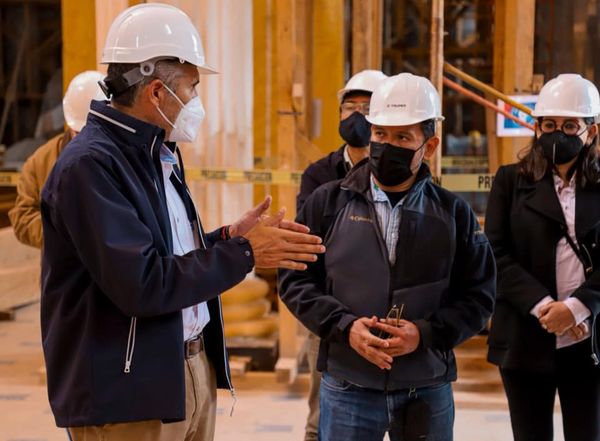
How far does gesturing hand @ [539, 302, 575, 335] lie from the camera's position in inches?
112

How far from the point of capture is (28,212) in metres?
4.48

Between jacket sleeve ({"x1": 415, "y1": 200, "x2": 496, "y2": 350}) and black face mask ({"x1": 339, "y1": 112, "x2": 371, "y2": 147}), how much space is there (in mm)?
1192

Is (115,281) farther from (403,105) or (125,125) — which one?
(403,105)

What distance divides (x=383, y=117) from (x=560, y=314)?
1005mm

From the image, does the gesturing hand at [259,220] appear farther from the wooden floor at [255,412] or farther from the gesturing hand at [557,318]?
the wooden floor at [255,412]

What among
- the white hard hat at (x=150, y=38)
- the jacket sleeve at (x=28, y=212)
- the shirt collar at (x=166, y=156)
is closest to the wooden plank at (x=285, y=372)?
the jacket sleeve at (x=28, y=212)

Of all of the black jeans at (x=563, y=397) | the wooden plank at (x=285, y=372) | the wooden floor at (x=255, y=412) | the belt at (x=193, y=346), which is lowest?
the wooden floor at (x=255, y=412)

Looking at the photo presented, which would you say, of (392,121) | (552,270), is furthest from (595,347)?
(392,121)

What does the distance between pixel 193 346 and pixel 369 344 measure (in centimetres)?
53

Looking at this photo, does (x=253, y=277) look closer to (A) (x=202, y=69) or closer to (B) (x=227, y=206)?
(B) (x=227, y=206)

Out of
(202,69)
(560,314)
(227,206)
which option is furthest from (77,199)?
(227,206)

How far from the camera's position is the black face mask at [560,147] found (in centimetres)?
300

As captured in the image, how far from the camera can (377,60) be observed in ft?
21.7

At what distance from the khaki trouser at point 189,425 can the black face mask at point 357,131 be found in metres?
1.66
